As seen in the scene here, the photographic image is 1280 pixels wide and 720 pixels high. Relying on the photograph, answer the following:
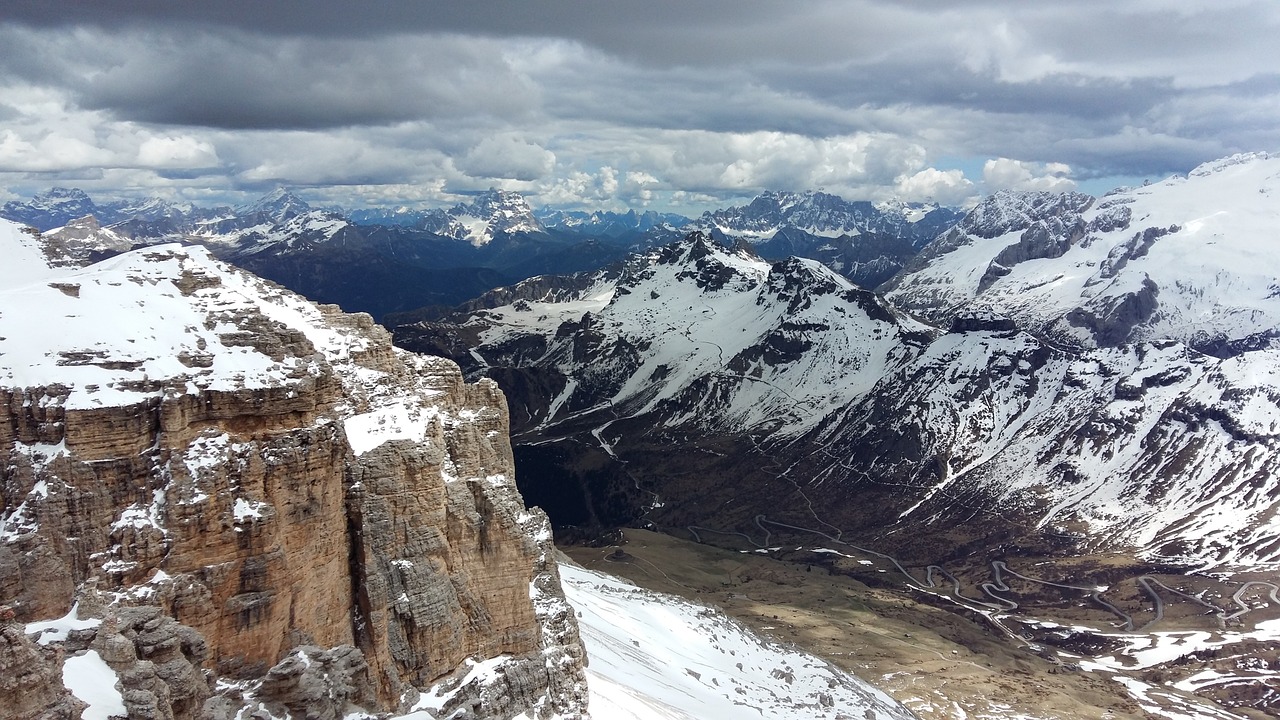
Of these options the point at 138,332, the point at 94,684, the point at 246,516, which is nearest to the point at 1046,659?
the point at 246,516

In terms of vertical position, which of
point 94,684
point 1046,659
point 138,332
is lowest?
point 1046,659

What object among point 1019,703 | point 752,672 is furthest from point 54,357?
point 1019,703

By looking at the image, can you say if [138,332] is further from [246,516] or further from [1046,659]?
[1046,659]

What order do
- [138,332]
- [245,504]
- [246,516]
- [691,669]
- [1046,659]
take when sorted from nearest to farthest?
[246,516] → [245,504] → [138,332] → [691,669] → [1046,659]

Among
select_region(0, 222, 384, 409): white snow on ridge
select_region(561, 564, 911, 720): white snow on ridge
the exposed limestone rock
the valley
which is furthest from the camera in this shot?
the valley

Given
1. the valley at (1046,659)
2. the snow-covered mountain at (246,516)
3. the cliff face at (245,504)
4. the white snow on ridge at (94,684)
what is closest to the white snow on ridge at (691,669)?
the snow-covered mountain at (246,516)

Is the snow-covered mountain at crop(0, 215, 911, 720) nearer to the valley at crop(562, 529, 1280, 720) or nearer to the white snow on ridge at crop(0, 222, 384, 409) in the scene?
the white snow on ridge at crop(0, 222, 384, 409)

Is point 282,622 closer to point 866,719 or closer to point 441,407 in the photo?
point 441,407

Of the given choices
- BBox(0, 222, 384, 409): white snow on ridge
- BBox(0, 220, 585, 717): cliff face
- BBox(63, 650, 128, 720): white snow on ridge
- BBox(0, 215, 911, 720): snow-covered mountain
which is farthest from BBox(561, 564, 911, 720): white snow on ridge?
BBox(63, 650, 128, 720): white snow on ridge
